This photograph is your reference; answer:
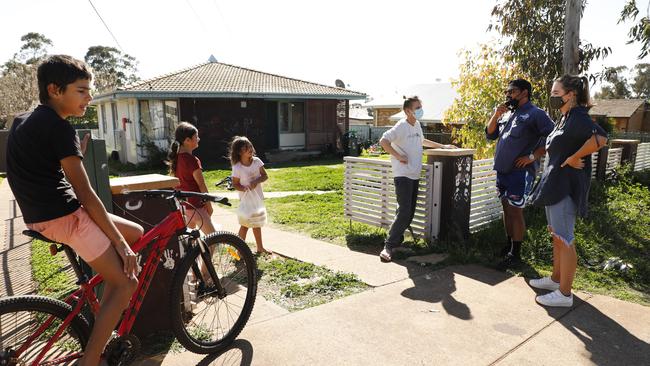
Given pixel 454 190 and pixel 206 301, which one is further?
pixel 454 190

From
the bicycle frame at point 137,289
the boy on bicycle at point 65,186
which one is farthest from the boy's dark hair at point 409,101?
the boy on bicycle at point 65,186

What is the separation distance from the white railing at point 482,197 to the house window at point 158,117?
13826mm

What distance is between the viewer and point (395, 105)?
3594 cm

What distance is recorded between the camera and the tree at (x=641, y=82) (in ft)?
202

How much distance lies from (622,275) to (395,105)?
32327 mm

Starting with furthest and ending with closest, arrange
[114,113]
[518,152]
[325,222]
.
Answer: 1. [114,113]
2. [325,222]
3. [518,152]

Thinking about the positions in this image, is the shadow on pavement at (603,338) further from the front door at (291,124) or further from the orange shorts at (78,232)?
the front door at (291,124)

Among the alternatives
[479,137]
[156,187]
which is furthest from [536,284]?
[479,137]

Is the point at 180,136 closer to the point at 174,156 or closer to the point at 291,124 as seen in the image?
the point at 174,156

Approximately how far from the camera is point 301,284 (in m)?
4.41

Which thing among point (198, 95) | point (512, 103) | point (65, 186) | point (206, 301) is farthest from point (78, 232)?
point (198, 95)

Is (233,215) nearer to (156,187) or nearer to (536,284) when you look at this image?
(156,187)

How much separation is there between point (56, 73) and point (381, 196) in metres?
4.56

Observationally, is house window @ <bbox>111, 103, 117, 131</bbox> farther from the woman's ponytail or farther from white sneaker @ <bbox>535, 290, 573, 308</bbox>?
white sneaker @ <bbox>535, 290, 573, 308</bbox>
